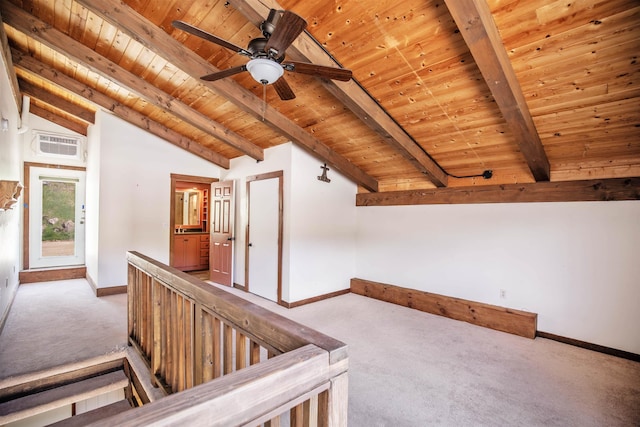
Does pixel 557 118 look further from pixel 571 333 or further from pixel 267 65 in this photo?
pixel 267 65

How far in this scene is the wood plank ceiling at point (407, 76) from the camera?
2.19m

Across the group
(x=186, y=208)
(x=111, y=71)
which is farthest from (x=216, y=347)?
(x=186, y=208)

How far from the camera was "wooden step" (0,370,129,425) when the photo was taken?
7.68 ft

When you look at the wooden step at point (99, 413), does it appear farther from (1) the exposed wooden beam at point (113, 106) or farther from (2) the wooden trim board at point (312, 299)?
(1) the exposed wooden beam at point (113, 106)

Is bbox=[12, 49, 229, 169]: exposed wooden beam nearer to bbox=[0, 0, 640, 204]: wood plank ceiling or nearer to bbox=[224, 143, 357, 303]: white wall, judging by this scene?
bbox=[0, 0, 640, 204]: wood plank ceiling

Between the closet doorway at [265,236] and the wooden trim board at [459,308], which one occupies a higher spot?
the closet doorway at [265,236]

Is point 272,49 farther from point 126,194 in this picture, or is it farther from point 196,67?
point 126,194

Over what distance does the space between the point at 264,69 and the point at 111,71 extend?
2680mm

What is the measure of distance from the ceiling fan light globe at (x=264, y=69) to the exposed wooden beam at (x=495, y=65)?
1199 millimetres

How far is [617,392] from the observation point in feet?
8.01

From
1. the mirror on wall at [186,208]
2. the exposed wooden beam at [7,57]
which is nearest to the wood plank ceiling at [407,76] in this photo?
the exposed wooden beam at [7,57]

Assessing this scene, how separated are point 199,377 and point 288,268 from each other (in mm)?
2854

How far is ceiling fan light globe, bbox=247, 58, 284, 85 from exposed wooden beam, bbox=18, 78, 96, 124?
4866mm

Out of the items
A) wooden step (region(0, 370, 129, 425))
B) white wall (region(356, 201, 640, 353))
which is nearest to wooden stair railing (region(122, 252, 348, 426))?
wooden step (region(0, 370, 129, 425))
